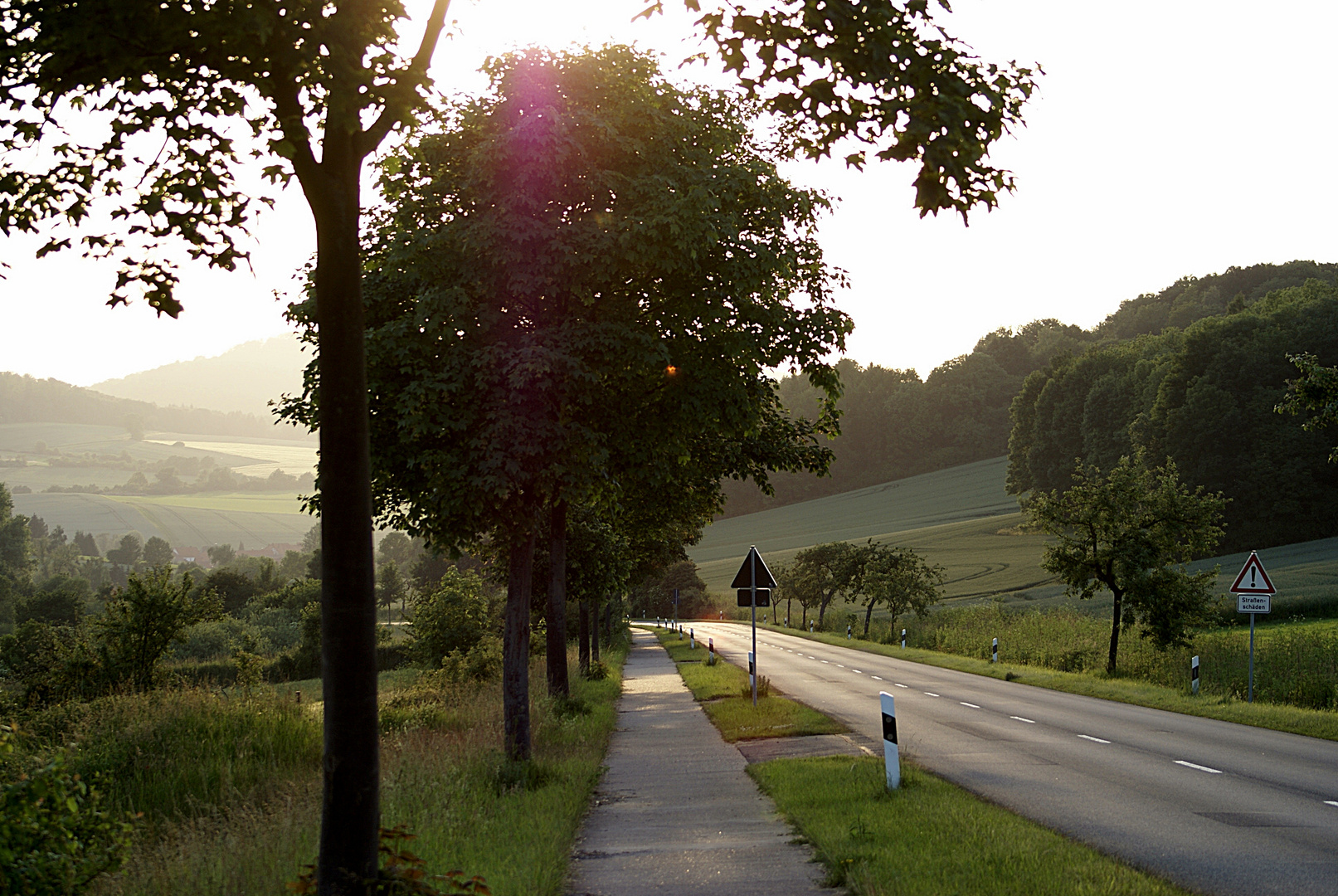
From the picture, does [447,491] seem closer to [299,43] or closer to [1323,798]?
[299,43]

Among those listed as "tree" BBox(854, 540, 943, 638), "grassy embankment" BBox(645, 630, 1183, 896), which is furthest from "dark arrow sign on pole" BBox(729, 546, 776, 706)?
"tree" BBox(854, 540, 943, 638)

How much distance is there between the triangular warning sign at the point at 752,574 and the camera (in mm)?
19750

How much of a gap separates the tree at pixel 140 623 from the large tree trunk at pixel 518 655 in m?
18.7

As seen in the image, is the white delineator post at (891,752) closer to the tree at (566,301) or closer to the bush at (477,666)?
the tree at (566,301)

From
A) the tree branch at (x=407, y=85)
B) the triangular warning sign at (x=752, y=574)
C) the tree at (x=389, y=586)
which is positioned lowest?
the tree at (x=389, y=586)

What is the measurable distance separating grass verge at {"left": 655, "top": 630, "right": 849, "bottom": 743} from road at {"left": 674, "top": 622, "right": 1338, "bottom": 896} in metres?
0.75

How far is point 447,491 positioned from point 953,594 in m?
52.4

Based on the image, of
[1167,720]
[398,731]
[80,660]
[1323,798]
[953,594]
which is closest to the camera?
[1323,798]

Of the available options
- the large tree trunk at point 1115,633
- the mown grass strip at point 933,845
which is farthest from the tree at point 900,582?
the mown grass strip at point 933,845

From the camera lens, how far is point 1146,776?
11.7 m

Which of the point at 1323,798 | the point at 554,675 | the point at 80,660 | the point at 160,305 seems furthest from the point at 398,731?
the point at 80,660

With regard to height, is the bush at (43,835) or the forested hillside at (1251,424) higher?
the forested hillside at (1251,424)

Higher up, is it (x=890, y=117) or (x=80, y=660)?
(x=890, y=117)

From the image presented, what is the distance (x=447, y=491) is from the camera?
10625 mm
